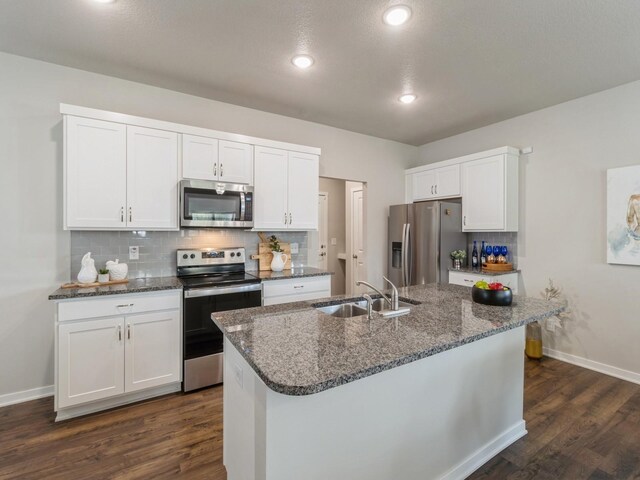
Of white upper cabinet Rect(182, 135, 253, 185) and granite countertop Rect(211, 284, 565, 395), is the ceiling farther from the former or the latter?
granite countertop Rect(211, 284, 565, 395)

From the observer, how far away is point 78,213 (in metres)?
2.48

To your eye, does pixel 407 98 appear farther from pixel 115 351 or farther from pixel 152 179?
pixel 115 351

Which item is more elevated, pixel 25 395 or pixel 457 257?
pixel 457 257

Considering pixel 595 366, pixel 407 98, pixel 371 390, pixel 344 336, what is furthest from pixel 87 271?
pixel 595 366

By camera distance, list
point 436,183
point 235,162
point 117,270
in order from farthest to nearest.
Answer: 1. point 436,183
2. point 235,162
3. point 117,270

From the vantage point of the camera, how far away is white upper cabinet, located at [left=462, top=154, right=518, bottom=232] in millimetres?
3613

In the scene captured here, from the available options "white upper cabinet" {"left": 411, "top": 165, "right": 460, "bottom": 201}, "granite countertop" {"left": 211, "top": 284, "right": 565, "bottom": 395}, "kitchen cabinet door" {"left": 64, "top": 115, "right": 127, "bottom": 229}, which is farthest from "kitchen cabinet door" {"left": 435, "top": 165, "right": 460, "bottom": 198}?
"kitchen cabinet door" {"left": 64, "top": 115, "right": 127, "bottom": 229}

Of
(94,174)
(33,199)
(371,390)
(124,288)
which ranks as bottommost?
(371,390)

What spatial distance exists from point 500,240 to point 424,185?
1264 millimetres

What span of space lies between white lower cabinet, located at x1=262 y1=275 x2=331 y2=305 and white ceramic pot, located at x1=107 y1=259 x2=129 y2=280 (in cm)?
119

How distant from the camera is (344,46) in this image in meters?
2.38

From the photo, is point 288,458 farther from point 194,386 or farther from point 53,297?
point 53,297

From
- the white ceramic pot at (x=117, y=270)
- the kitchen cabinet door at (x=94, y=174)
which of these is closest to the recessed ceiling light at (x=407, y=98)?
the kitchen cabinet door at (x=94, y=174)

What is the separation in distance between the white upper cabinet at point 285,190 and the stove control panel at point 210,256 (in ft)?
1.22
